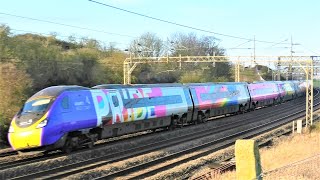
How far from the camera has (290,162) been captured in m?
14.7

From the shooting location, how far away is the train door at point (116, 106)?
20.6 metres

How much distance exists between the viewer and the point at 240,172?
6.76m

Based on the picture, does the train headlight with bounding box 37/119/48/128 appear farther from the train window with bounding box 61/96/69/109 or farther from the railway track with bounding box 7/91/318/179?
the railway track with bounding box 7/91/318/179

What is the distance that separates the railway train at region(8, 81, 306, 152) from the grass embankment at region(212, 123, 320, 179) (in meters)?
6.54

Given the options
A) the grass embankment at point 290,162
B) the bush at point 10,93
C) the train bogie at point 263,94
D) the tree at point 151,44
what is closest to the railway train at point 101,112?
the grass embankment at point 290,162

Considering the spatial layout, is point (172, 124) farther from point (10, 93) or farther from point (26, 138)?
point (26, 138)

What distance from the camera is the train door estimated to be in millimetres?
20578

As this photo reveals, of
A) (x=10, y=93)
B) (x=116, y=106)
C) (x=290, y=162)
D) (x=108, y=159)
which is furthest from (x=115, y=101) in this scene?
(x=10, y=93)

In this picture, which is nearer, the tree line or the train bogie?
the tree line

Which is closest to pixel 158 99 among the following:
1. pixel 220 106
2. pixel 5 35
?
pixel 220 106

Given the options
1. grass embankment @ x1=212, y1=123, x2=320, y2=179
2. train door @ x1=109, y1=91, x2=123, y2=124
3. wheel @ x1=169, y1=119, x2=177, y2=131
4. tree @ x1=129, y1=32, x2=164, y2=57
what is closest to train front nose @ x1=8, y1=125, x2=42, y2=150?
train door @ x1=109, y1=91, x2=123, y2=124

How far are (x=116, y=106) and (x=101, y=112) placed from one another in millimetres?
1557

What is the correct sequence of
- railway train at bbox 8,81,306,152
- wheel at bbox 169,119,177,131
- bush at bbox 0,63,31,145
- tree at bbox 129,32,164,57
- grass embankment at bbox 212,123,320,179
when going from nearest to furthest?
A: 1. grass embankment at bbox 212,123,320,179
2. railway train at bbox 8,81,306,152
3. bush at bbox 0,63,31,145
4. wheel at bbox 169,119,177,131
5. tree at bbox 129,32,164,57

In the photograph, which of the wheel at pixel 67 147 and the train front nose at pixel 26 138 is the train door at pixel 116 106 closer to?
the wheel at pixel 67 147
